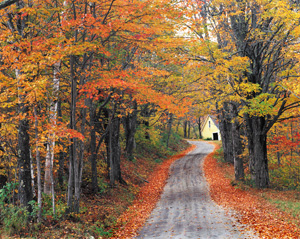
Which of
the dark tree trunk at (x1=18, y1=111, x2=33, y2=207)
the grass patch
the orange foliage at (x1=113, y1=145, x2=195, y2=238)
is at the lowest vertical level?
the orange foliage at (x1=113, y1=145, x2=195, y2=238)

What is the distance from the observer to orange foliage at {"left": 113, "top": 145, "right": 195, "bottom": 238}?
10.4 meters

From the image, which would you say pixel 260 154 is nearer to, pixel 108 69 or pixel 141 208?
pixel 141 208

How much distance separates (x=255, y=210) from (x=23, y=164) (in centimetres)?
950

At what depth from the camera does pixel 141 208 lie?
14.0 meters

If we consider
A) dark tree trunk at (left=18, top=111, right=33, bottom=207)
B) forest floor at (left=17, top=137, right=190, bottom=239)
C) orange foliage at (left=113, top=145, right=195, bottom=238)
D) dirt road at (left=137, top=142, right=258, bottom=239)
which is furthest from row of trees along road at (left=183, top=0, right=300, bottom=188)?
dark tree trunk at (left=18, top=111, right=33, bottom=207)

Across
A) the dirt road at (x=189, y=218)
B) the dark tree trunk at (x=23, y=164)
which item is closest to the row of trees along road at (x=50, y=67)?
the dark tree trunk at (x=23, y=164)

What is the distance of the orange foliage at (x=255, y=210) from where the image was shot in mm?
8960

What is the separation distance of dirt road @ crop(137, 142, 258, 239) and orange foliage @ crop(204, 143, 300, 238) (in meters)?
0.54

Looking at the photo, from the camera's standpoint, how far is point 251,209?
12.1m

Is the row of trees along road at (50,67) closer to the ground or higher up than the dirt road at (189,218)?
higher up

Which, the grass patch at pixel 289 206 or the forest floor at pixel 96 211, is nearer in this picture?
the forest floor at pixel 96 211

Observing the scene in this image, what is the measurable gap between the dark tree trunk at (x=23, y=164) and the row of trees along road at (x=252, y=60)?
348 inches

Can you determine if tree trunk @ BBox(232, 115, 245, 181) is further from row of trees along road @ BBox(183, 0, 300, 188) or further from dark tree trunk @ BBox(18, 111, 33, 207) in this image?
dark tree trunk @ BBox(18, 111, 33, 207)

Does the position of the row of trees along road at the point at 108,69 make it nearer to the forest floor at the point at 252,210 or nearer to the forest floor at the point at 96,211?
the forest floor at the point at 96,211
